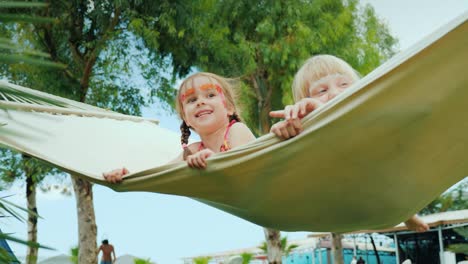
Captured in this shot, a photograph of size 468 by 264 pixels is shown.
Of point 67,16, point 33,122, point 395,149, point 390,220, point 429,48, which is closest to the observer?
point 429,48

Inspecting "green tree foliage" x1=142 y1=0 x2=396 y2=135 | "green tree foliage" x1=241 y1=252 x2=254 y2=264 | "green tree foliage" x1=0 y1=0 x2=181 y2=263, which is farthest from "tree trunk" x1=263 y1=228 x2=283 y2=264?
"green tree foliage" x1=0 y1=0 x2=181 y2=263

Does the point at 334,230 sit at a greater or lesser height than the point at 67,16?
lesser

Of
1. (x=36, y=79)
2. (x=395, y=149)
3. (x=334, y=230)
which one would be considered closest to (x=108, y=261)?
(x=36, y=79)

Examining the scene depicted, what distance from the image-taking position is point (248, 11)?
9117 millimetres

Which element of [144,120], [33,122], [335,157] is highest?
[144,120]

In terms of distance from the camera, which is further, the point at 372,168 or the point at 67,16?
the point at 67,16

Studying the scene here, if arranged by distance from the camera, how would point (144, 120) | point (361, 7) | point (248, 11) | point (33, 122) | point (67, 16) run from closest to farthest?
point (33, 122), point (144, 120), point (67, 16), point (248, 11), point (361, 7)

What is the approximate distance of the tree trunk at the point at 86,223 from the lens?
652 cm

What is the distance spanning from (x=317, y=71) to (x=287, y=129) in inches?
20.0

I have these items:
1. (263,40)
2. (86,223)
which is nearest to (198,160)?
(86,223)

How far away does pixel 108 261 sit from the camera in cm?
777

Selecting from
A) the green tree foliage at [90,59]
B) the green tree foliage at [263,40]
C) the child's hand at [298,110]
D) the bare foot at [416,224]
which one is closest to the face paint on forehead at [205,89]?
the child's hand at [298,110]

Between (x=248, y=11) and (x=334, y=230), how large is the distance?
7.52 m

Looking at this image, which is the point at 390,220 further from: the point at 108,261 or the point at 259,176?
the point at 108,261
